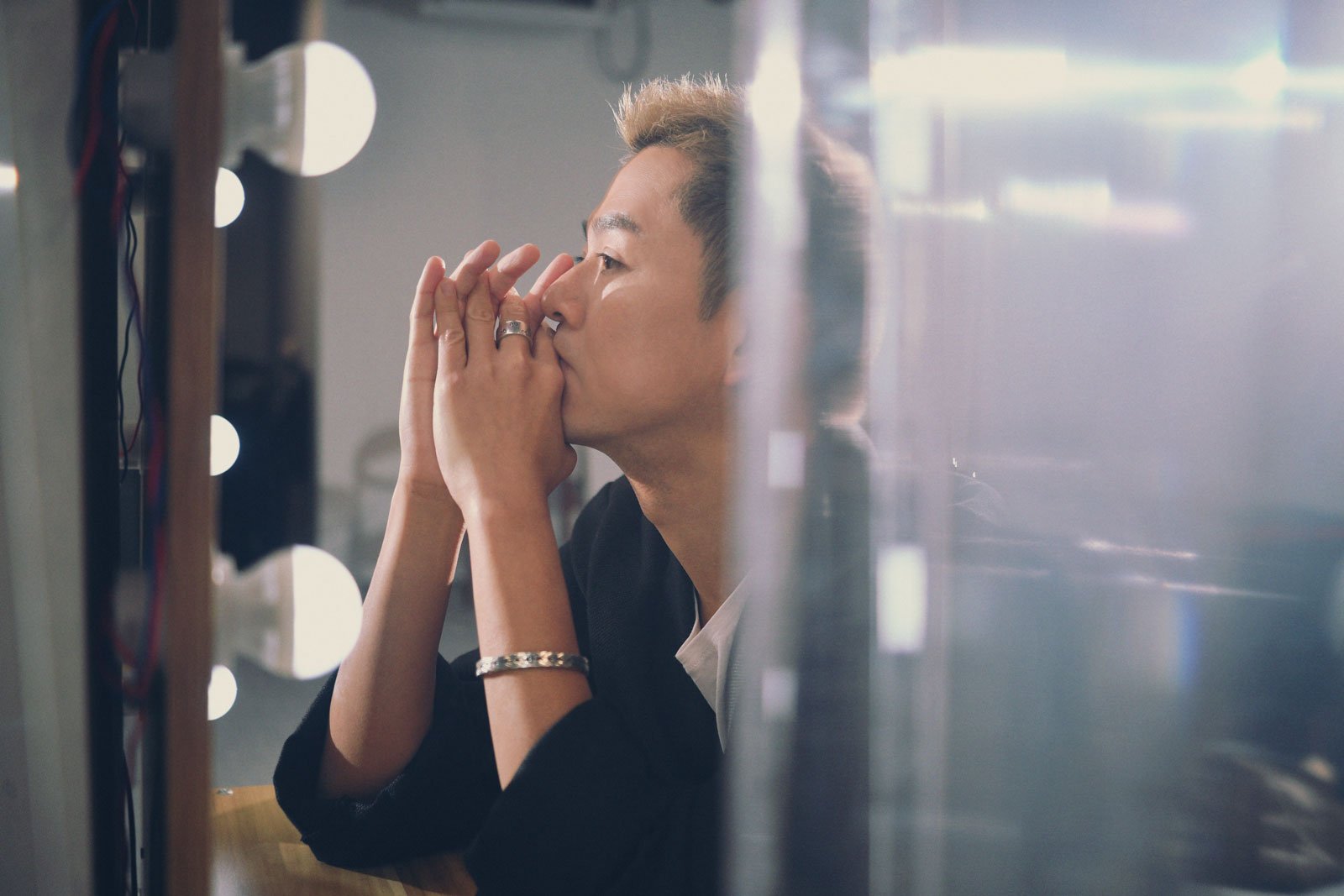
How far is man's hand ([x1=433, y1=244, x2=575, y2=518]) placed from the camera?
2.78 ft

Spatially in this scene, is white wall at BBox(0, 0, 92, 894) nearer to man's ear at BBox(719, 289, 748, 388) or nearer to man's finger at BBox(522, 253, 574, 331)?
man's finger at BBox(522, 253, 574, 331)

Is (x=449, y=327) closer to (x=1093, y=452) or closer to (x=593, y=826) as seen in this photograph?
(x=593, y=826)

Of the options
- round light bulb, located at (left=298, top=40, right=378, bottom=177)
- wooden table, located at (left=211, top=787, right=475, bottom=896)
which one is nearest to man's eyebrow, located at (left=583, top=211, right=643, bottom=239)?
round light bulb, located at (left=298, top=40, right=378, bottom=177)

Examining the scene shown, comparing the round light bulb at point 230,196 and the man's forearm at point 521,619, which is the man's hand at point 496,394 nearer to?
the man's forearm at point 521,619

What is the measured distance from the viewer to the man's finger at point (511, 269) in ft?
2.92

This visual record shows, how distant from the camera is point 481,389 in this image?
0.87 m

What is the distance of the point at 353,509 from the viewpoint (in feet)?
2.97

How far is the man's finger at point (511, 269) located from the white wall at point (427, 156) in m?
0.04

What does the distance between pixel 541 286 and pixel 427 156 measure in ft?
0.52

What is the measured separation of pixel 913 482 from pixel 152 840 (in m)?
0.57

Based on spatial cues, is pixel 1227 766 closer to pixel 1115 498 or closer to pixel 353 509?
pixel 1115 498

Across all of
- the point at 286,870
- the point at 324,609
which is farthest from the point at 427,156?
the point at 286,870

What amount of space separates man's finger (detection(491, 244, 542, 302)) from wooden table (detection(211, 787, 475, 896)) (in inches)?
19.7

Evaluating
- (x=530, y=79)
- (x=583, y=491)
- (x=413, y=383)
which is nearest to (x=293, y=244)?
(x=413, y=383)
